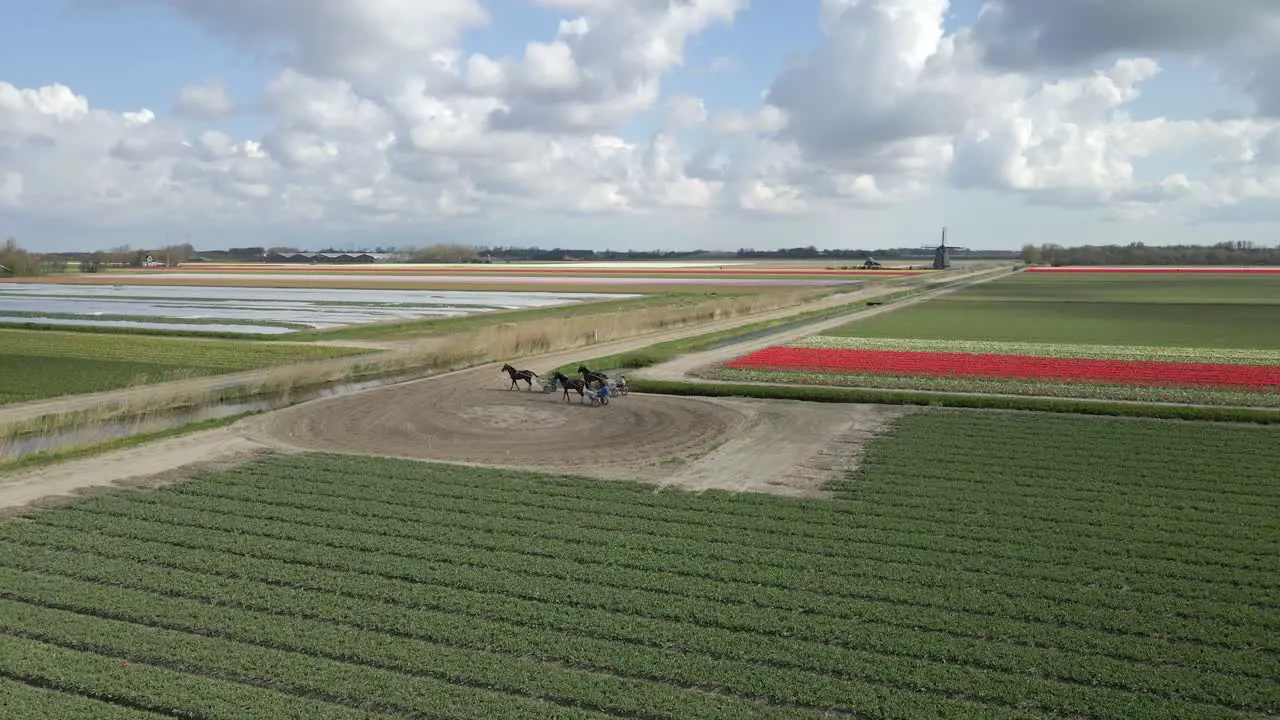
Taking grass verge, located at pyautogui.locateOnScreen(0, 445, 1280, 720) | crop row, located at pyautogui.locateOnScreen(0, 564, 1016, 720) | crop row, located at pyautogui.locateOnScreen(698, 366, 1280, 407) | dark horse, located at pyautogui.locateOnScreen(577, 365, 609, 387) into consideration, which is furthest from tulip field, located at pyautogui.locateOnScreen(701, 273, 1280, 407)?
crop row, located at pyautogui.locateOnScreen(0, 564, 1016, 720)

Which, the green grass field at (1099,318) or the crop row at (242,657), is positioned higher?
the green grass field at (1099,318)

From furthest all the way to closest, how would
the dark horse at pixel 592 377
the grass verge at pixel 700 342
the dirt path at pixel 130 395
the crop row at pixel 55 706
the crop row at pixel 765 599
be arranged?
the grass verge at pixel 700 342, the dark horse at pixel 592 377, the dirt path at pixel 130 395, the crop row at pixel 765 599, the crop row at pixel 55 706

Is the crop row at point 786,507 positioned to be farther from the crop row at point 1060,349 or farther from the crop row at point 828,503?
the crop row at point 1060,349

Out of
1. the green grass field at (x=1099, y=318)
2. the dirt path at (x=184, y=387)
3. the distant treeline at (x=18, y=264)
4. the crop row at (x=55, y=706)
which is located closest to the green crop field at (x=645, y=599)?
the crop row at (x=55, y=706)

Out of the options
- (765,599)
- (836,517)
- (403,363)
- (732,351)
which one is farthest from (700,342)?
(765,599)

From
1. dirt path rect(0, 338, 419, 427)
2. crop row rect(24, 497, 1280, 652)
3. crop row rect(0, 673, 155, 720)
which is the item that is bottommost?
crop row rect(0, 673, 155, 720)

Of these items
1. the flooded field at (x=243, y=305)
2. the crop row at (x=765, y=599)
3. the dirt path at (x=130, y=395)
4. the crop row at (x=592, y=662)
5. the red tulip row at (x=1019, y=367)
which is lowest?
the crop row at (x=592, y=662)

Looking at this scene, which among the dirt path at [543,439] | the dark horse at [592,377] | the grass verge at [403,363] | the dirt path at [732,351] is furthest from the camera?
the dirt path at [732,351]

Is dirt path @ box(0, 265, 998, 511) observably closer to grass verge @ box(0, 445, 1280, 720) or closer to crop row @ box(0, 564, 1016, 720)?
grass verge @ box(0, 445, 1280, 720)
